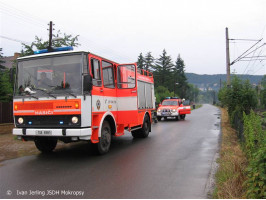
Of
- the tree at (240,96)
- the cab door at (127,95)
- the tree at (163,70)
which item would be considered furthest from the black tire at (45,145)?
the tree at (163,70)

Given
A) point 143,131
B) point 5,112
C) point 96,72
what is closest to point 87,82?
point 96,72

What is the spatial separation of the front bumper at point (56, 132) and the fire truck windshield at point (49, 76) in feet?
3.08

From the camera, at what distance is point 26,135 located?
6727mm

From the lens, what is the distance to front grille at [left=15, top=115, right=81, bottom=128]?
640cm

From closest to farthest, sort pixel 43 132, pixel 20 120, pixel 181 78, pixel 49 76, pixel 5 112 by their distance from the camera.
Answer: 1. pixel 43 132
2. pixel 49 76
3. pixel 20 120
4. pixel 5 112
5. pixel 181 78

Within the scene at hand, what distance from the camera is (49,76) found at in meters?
6.75

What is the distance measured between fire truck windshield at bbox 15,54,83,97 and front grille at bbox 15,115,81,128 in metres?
0.61

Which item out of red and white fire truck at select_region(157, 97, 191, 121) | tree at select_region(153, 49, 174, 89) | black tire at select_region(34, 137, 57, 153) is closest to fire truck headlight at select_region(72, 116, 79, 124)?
black tire at select_region(34, 137, 57, 153)

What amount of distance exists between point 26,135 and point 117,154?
2.65 meters

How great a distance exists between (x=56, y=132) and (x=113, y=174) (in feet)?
6.37

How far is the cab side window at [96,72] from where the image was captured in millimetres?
6884

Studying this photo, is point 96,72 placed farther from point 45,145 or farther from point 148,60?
point 148,60

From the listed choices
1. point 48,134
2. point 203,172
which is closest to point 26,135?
point 48,134

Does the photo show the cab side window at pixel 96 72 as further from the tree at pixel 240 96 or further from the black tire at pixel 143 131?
the tree at pixel 240 96
